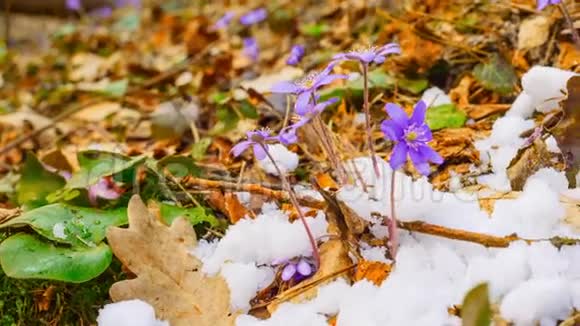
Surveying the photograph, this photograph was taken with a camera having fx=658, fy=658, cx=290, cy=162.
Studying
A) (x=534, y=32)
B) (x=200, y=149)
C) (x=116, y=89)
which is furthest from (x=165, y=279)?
(x=116, y=89)

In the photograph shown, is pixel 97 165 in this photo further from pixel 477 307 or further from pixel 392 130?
pixel 477 307

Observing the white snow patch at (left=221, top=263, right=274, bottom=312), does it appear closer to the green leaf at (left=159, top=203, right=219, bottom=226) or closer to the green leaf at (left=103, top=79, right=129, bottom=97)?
the green leaf at (left=159, top=203, right=219, bottom=226)

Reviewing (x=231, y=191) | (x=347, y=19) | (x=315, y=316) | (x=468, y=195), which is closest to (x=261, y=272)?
(x=315, y=316)

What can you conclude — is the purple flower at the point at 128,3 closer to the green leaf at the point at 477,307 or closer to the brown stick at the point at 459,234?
the brown stick at the point at 459,234

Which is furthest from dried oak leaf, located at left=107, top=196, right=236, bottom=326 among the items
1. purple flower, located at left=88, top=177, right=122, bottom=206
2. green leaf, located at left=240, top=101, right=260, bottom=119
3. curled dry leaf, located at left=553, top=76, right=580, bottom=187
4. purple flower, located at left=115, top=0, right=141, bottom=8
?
purple flower, located at left=115, top=0, right=141, bottom=8

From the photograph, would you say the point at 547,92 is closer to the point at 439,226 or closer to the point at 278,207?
the point at 439,226
